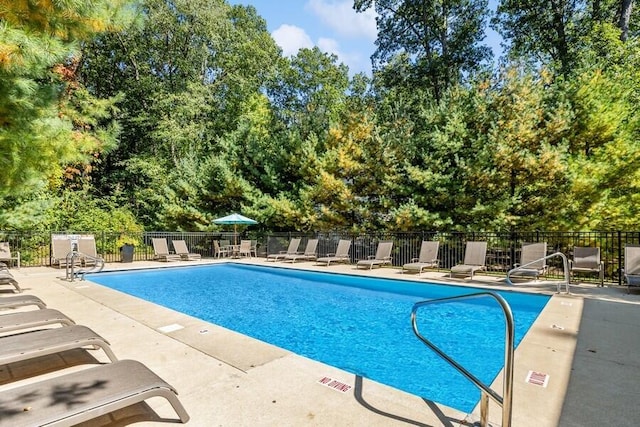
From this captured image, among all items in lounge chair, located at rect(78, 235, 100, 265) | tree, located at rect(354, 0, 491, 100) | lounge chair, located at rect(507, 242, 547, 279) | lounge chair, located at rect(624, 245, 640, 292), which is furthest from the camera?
tree, located at rect(354, 0, 491, 100)

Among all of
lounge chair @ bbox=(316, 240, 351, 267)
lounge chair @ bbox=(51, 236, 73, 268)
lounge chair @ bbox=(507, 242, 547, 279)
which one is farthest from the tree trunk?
lounge chair @ bbox=(51, 236, 73, 268)

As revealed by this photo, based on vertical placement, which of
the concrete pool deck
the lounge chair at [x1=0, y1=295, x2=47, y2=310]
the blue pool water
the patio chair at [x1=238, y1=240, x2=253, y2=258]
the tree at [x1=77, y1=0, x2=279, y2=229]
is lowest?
the blue pool water

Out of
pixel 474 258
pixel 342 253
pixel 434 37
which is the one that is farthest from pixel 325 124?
pixel 474 258

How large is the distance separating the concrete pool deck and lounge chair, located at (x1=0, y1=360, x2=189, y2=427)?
34 cm

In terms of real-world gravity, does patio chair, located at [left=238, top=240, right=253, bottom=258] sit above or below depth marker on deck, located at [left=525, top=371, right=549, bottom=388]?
above

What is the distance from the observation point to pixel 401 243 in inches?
552

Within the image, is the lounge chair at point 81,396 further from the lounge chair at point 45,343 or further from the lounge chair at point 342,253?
the lounge chair at point 342,253

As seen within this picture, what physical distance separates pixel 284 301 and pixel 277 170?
11.3 meters

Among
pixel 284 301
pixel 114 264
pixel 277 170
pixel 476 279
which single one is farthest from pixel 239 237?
pixel 476 279

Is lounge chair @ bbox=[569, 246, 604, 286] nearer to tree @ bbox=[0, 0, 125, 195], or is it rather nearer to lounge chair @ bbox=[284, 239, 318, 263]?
lounge chair @ bbox=[284, 239, 318, 263]

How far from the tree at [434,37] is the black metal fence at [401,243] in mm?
10972

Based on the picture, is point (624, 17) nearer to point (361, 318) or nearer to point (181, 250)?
point (361, 318)

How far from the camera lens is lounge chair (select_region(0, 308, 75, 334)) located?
397 centimetres

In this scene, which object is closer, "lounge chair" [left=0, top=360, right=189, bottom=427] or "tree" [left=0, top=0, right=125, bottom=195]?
"lounge chair" [left=0, top=360, right=189, bottom=427]
